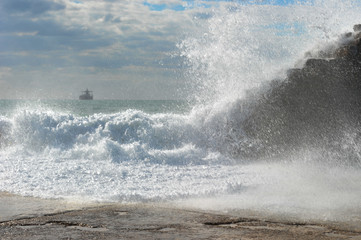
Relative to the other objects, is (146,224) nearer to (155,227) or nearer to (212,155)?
(155,227)

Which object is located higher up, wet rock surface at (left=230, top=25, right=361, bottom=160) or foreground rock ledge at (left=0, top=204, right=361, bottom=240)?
wet rock surface at (left=230, top=25, right=361, bottom=160)

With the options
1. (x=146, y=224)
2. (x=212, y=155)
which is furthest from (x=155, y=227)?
(x=212, y=155)

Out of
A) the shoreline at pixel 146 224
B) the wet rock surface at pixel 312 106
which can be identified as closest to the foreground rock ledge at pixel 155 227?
the shoreline at pixel 146 224

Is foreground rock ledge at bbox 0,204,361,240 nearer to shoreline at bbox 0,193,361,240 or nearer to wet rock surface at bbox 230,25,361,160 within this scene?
shoreline at bbox 0,193,361,240

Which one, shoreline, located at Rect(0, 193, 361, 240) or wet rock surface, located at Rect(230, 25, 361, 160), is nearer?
shoreline, located at Rect(0, 193, 361, 240)

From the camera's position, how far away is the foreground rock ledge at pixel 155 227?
11.1 feet

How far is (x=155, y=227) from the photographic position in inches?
144

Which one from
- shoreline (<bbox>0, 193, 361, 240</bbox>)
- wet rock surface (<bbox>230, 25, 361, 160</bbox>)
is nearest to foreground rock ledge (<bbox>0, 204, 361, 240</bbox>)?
shoreline (<bbox>0, 193, 361, 240</bbox>)

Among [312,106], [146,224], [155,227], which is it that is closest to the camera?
[155,227]

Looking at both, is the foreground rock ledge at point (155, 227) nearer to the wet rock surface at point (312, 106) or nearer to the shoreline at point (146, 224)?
the shoreline at point (146, 224)

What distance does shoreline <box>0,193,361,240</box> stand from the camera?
3391 millimetres

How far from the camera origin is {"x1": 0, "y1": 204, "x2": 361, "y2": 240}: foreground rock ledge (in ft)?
11.1

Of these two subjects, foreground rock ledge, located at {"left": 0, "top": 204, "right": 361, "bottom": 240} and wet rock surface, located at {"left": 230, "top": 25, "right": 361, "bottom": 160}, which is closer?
foreground rock ledge, located at {"left": 0, "top": 204, "right": 361, "bottom": 240}

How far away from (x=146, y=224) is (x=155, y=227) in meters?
0.14
